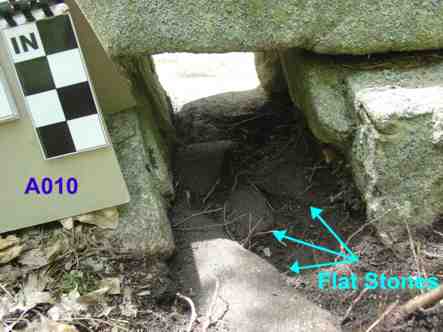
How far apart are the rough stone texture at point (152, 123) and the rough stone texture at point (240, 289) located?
0.20 metres

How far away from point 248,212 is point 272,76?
0.86 meters

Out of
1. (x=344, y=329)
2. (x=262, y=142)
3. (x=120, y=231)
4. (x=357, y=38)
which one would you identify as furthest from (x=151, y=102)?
(x=344, y=329)

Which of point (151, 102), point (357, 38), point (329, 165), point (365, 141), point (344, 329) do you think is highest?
point (357, 38)

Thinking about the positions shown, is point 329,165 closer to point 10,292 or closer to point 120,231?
point 120,231

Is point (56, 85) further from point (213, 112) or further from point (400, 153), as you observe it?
point (213, 112)

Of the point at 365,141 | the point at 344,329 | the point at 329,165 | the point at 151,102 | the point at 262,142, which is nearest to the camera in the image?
the point at 344,329

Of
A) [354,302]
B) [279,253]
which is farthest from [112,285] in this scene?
[354,302]

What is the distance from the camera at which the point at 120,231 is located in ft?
4.16

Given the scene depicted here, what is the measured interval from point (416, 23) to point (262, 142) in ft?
2.44

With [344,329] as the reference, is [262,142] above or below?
above

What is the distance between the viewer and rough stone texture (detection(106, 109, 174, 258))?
127cm

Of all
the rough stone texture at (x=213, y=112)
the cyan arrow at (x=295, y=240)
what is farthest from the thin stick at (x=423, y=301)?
the rough stone texture at (x=213, y=112)

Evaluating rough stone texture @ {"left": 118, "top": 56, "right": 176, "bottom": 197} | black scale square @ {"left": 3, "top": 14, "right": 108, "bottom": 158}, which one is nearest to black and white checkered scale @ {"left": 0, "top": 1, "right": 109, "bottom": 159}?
black scale square @ {"left": 3, "top": 14, "right": 108, "bottom": 158}

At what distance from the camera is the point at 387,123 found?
3.76 feet
